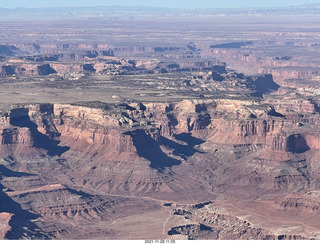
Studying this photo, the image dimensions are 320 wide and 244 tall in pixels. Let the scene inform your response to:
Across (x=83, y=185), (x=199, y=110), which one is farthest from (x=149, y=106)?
(x=83, y=185)

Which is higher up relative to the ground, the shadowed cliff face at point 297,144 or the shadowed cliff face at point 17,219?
the shadowed cliff face at point 297,144

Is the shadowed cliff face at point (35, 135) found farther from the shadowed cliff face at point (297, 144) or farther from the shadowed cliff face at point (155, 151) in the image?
the shadowed cliff face at point (297, 144)

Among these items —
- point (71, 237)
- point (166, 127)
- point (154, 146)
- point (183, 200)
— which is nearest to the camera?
point (71, 237)

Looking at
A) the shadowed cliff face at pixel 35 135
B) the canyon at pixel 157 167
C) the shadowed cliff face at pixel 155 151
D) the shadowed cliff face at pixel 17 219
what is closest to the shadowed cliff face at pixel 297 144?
the canyon at pixel 157 167

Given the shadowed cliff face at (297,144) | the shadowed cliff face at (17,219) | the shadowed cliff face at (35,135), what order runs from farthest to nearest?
the shadowed cliff face at (35,135), the shadowed cliff face at (297,144), the shadowed cliff face at (17,219)

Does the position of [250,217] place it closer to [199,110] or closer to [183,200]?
[183,200]

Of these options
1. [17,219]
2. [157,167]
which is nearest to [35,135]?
[157,167]

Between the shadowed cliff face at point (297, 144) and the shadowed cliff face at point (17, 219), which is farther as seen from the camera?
the shadowed cliff face at point (297, 144)

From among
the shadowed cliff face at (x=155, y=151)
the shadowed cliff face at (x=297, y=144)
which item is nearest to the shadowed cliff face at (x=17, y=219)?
the shadowed cliff face at (x=155, y=151)

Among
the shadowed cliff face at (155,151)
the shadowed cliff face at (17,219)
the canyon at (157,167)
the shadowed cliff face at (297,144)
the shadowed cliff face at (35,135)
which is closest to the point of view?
the shadowed cliff face at (17,219)
